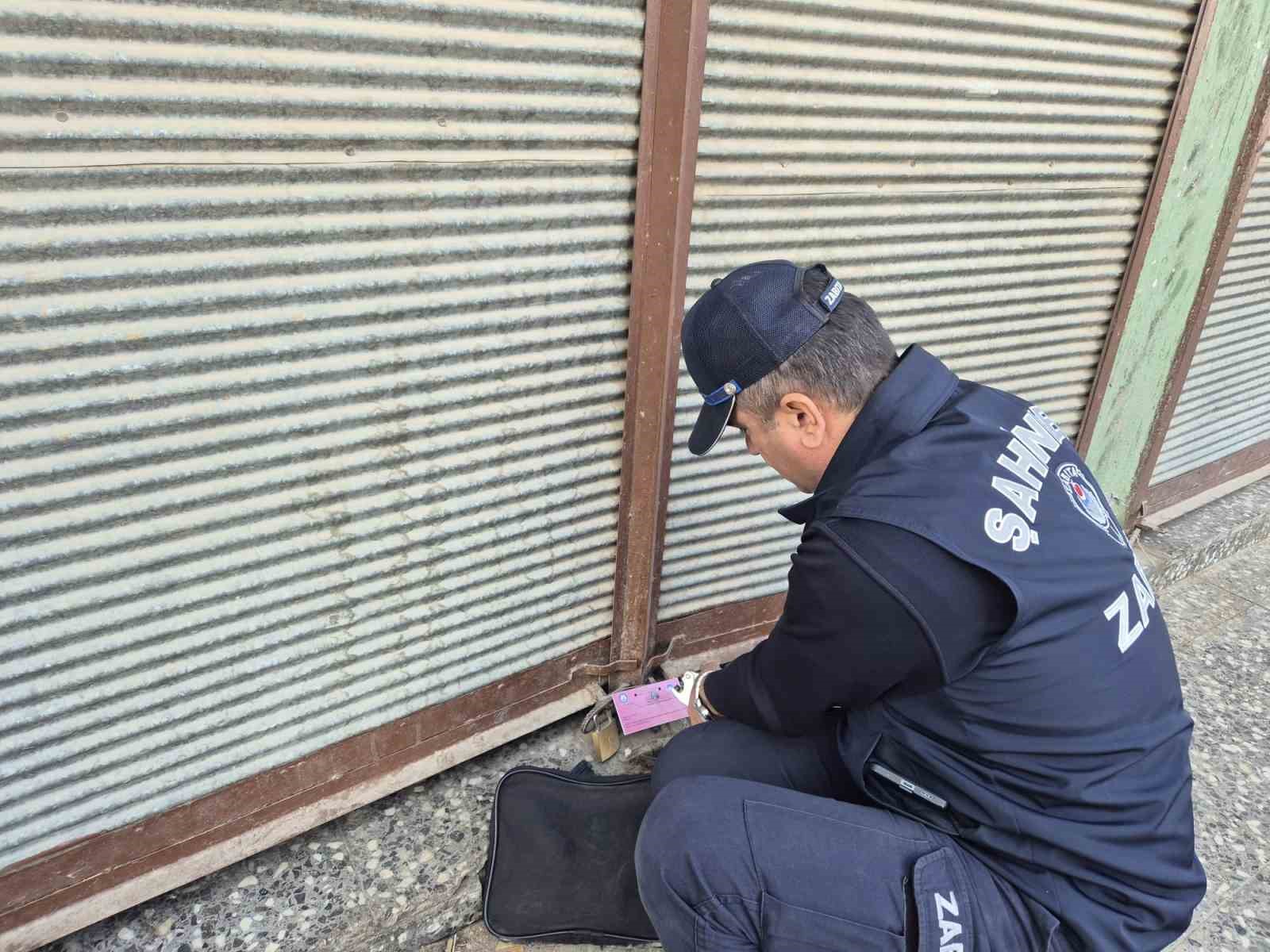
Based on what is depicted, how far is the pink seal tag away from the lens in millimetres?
2615

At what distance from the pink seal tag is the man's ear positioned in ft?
3.85

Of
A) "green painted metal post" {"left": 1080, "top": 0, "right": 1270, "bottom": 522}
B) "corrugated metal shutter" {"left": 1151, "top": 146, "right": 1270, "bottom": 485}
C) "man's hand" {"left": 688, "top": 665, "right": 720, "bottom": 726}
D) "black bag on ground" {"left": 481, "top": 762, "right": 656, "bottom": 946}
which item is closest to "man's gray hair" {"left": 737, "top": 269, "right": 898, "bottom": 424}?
"man's hand" {"left": 688, "top": 665, "right": 720, "bottom": 726}

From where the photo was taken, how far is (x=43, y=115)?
54.9 inches

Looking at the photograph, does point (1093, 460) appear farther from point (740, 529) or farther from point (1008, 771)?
point (1008, 771)

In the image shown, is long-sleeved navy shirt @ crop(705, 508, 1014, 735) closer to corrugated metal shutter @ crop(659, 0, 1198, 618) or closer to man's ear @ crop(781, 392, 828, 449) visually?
man's ear @ crop(781, 392, 828, 449)

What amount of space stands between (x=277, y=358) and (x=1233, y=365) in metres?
4.07

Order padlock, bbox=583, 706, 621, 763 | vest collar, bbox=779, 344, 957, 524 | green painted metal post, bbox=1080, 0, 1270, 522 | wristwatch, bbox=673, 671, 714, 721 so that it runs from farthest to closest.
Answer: green painted metal post, bbox=1080, 0, 1270, 522 < padlock, bbox=583, 706, 621, 763 < wristwatch, bbox=673, 671, 714, 721 < vest collar, bbox=779, 344, 957, 524

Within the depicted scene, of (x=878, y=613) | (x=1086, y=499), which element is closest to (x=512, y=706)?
(x=878, y=613)

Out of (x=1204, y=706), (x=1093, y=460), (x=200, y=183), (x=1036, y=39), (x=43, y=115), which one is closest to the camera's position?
(x=43, y=115)

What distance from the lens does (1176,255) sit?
10.7 ft

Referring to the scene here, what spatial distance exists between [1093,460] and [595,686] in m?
2.29

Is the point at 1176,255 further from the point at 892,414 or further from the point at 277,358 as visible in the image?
the point at 277,358

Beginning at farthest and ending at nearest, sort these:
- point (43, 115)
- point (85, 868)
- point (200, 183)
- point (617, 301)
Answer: point (617, 301) → point (85, 868) → point (200, 183) → point (43, 115)

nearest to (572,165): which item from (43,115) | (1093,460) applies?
(43,115)
